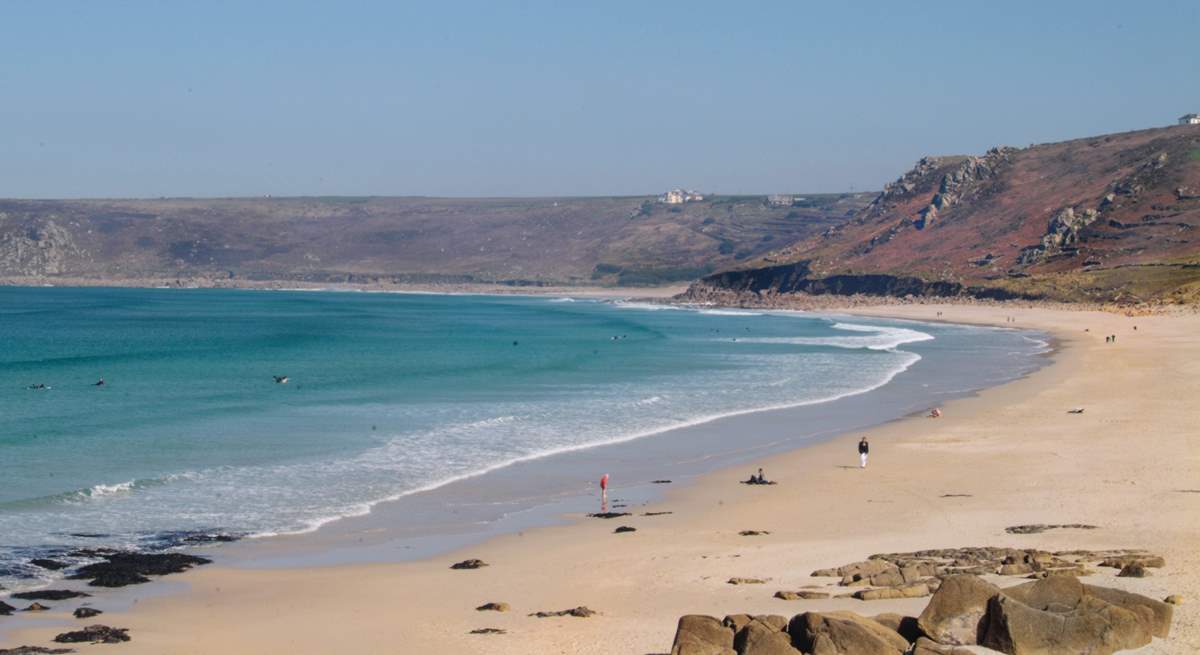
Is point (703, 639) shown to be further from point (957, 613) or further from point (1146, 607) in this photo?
point (1146, 607)

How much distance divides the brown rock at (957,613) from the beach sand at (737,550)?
1.33 m

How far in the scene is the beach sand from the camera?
1303cm

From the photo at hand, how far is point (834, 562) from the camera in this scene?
15.7 m

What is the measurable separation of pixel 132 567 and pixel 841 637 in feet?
33.2

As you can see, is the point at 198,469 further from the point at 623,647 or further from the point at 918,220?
the point at 918,220

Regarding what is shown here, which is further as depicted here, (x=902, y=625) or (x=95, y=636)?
(x=95, y=636)

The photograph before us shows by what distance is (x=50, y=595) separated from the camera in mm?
14742

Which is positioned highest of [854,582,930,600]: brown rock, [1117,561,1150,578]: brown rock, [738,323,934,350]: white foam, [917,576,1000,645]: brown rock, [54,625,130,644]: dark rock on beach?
[917,576,1000,645]: brown rock

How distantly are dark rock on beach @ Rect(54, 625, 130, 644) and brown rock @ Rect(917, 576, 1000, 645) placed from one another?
824cm

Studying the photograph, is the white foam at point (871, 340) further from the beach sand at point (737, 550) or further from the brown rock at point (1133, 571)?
the brown rock at point (1133, 571)

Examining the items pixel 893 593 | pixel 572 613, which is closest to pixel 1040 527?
pixel 893 593

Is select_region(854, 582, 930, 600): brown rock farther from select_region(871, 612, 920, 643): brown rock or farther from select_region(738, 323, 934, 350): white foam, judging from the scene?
select_region(738, 323, 934, 350): white foam

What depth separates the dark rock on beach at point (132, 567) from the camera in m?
15.6

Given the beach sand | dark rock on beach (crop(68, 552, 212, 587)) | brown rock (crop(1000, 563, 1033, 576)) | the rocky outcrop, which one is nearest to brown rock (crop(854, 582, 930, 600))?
the beach sand
